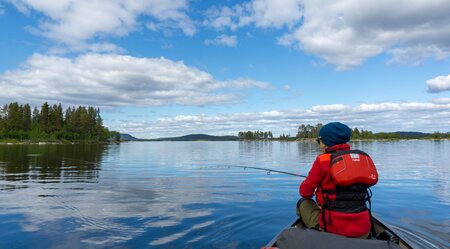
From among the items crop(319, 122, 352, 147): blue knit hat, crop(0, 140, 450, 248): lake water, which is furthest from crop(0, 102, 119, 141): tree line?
crop(319, 122, 352, 147): blue knit hat

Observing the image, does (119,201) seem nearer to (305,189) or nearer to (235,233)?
(235,233)

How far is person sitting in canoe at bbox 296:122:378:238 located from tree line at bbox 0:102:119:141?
138835 millimetres

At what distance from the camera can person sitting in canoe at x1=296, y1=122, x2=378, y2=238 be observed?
16.9ft

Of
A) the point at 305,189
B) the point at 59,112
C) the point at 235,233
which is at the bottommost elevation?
the point at 235,233

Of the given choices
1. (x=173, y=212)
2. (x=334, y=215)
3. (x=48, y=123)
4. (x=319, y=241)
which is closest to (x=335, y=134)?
(x=334, y=215)

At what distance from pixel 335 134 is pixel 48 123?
488 feet

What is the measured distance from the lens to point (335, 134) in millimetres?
5703

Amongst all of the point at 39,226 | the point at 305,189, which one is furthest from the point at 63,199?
the point at 305,189

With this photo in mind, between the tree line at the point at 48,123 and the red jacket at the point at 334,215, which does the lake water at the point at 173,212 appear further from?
the tree line at the point at 48,123

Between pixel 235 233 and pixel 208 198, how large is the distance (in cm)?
540

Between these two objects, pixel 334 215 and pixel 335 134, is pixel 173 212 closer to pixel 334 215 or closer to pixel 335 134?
pixel 334 215

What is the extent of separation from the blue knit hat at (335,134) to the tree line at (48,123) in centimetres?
13872

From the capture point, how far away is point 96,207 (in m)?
12.7

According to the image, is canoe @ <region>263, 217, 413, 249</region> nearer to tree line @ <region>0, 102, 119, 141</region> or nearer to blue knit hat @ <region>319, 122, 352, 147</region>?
blue knit hat @ <region>319, 122, 352, 147</region>
